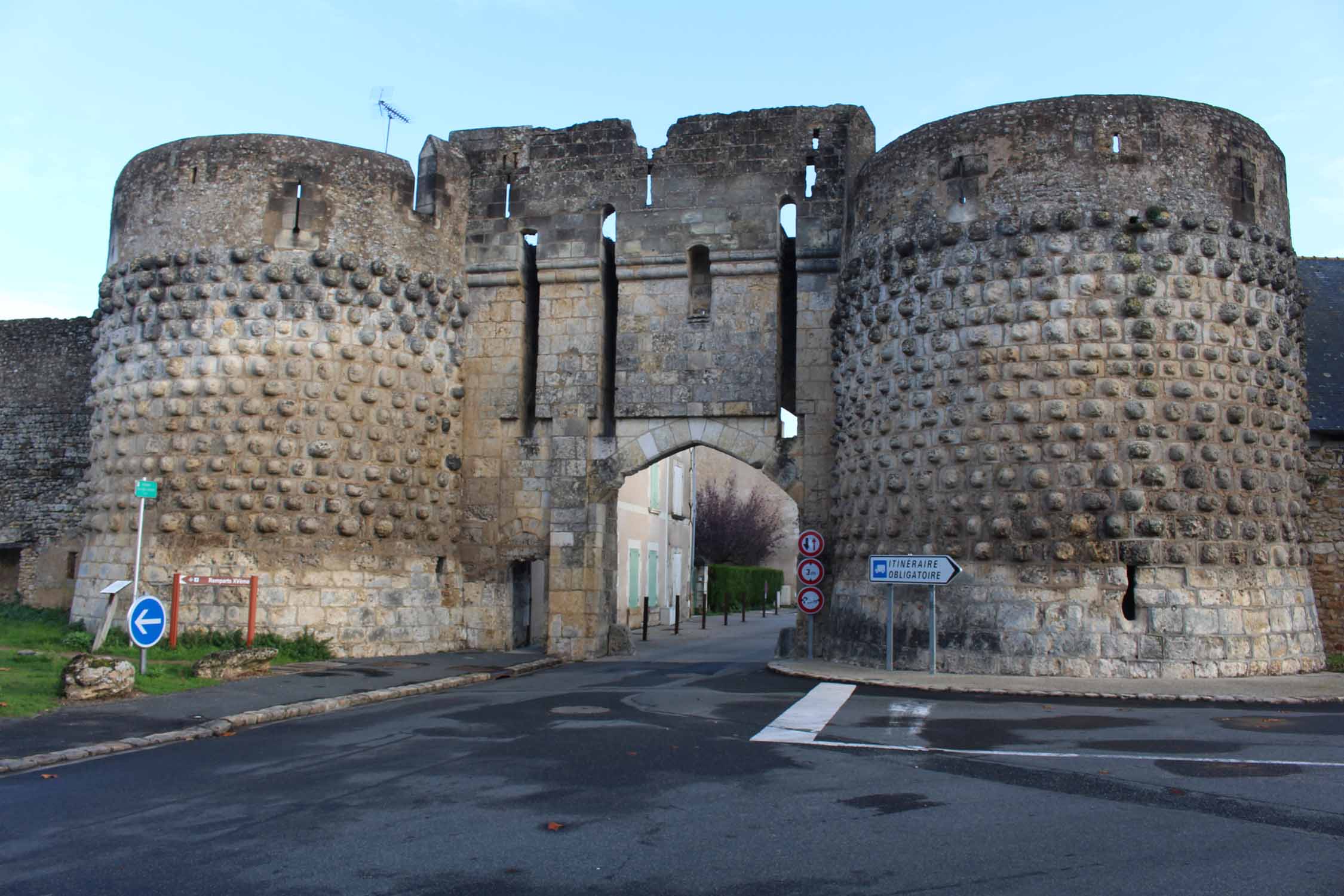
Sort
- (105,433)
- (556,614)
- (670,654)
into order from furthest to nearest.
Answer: (670,654) → (556,614) → (105,433)

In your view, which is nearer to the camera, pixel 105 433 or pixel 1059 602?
pixel 1059 602

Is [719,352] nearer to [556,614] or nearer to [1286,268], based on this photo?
[556,614]

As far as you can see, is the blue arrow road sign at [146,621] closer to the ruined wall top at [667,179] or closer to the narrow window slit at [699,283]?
the ruined wall top at [667,179]

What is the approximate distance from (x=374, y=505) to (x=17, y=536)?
7302 millimetres

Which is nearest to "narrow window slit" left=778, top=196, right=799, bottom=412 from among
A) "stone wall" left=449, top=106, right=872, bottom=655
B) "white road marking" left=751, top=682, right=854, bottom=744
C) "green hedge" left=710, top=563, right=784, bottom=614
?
"stone wall" left=449, top=106, right=872, bottom=655

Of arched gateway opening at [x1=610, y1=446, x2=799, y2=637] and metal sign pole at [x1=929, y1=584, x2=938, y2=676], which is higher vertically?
arched gateway opening at [x1=610, y1=446, x2=799, y2=637]

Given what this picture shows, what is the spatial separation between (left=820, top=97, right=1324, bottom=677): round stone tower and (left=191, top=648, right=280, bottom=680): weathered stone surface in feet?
21.7

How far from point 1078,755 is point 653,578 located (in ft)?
70.5

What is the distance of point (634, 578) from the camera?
2548cm

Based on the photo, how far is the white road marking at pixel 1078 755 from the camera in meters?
6.48

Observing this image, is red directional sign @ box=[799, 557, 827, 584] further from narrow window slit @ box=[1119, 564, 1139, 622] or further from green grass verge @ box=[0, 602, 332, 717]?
green grass verge @ box=[0, 602, 332, 717]

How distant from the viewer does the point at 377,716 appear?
356 inches

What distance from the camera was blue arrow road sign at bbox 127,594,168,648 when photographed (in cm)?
991

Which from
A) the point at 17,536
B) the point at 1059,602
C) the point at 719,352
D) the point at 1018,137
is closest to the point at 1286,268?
the point at 1018,137
